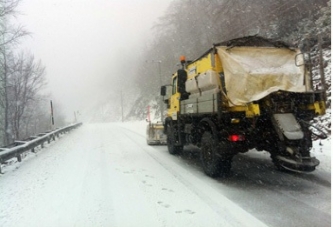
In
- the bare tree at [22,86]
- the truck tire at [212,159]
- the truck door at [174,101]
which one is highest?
the bare tree at [22,86]

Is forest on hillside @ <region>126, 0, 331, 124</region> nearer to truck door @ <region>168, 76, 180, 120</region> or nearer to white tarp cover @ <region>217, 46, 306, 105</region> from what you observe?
white tarp cover @ <region>217, 46, 306, 105</region>

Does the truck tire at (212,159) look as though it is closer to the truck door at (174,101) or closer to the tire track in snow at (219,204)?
the tire track in snow at (219,204)

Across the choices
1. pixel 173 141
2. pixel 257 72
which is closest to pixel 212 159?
pixel 257 72

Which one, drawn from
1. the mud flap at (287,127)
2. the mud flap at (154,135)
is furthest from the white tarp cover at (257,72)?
the mud flap at (154,135)

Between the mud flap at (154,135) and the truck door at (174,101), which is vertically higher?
the truck door at (174,101)

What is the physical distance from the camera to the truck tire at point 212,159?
6.67m

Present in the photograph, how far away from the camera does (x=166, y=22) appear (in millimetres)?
41625

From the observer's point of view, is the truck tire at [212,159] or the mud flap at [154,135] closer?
the truck tire at [212,159]

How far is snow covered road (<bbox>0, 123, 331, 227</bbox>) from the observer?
4520 millimetres

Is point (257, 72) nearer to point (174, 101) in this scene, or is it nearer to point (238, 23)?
point (174, 101)

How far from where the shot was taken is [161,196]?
18.4 feet

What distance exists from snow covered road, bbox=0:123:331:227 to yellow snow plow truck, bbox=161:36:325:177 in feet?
1.82

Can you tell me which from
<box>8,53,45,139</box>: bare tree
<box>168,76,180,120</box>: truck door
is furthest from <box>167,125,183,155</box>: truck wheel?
<box>8,53,45,139</box>: bare tree

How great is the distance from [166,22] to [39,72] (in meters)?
17.2
